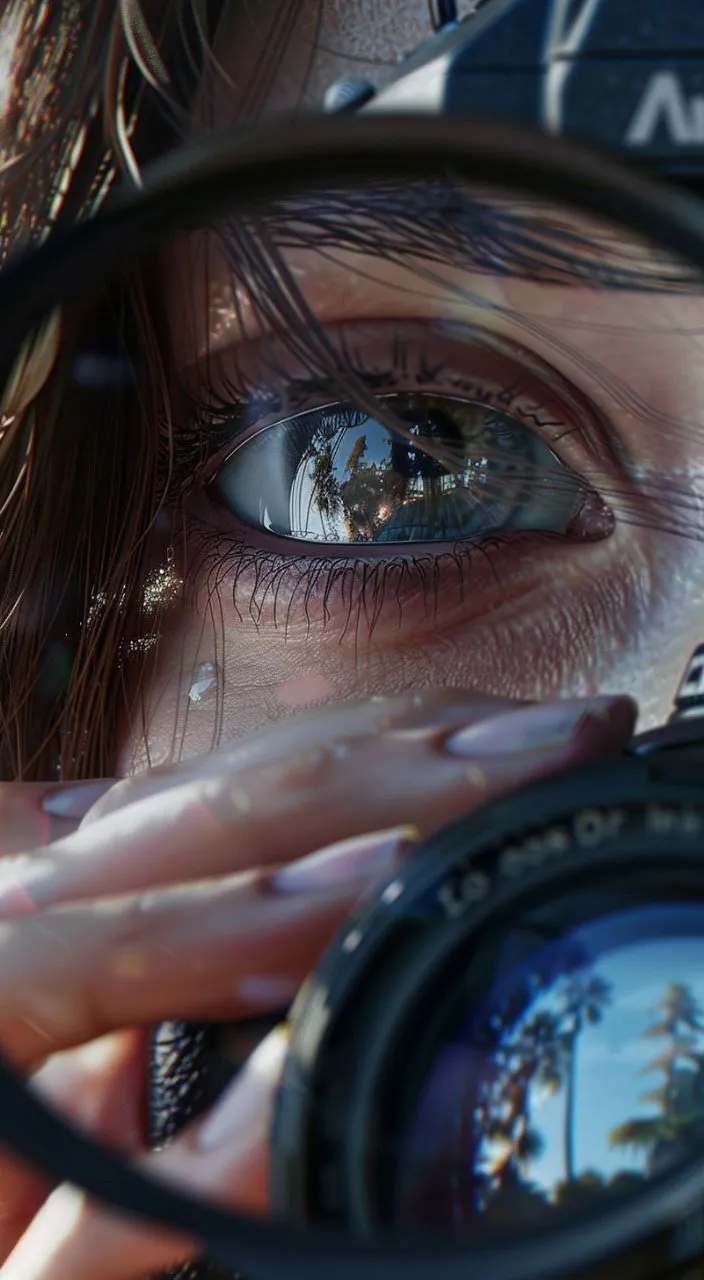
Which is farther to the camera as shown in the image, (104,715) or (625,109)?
(104,715)

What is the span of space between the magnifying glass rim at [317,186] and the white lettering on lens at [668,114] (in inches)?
6.3

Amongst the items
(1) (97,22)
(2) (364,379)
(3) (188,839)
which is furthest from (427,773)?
(1) (97,22)

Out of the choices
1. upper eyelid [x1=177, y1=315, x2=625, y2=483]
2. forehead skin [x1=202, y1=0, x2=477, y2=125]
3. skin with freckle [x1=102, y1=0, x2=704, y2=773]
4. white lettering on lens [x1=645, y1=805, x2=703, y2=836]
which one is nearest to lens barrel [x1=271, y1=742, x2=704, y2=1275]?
white lettering on lens [x1=645, y1=805, x2=703, y2=836]

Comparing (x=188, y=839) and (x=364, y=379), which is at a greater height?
(x=364, y=379)

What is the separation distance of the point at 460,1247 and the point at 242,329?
36 centimetres

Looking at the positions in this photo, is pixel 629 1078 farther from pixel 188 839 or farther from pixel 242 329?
pixel 242 329

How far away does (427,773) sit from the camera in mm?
336

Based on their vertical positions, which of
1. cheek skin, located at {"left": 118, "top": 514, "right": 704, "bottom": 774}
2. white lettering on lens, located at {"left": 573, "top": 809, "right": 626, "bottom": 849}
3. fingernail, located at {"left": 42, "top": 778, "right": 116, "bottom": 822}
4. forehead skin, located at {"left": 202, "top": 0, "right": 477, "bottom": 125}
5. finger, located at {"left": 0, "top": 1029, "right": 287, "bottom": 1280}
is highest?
forehead skin, located at {"left": 202, "top": 0, "right": 477, "bottom": 125}

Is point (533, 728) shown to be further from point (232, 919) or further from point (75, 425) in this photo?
point (75, 425)

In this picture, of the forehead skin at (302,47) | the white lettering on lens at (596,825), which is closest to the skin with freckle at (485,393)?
the forehead skin at (302,47)

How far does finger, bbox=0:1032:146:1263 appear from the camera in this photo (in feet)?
0.98

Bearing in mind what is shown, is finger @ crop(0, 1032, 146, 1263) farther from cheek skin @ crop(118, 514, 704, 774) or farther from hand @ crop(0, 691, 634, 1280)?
cheek skin @ crop(118, 514, 704, 774)

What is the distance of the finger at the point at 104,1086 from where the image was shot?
297 mm

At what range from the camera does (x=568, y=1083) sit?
275mm
